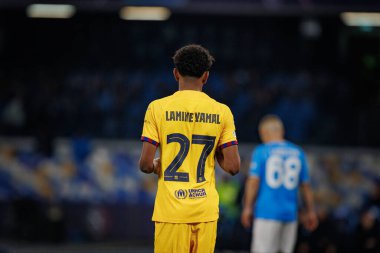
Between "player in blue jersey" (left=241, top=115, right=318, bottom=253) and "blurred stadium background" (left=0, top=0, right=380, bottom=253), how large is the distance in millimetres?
4218

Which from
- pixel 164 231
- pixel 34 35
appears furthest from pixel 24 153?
pixel 164 231

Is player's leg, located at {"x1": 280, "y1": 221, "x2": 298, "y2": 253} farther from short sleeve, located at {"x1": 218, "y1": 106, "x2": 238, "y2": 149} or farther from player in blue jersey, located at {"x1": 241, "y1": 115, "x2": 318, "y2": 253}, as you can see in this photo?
short sleeve, located at {"x1": 218, "y1": 106, "x2": 238, "y2": 149}

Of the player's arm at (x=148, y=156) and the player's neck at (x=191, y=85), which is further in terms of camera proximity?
the player's neck at (x=191, y=85)

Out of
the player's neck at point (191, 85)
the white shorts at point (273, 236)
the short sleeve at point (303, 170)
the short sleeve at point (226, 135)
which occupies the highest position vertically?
the player's neck at point (191, 85)

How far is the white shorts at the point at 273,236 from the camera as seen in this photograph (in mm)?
9000

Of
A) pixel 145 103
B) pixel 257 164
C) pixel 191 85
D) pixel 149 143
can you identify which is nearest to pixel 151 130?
pixel 149 143

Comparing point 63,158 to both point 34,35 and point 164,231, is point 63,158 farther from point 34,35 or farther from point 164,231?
point 164,231

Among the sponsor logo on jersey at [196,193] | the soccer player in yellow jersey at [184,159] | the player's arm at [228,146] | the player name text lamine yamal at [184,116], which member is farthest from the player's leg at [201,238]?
the player name text lamine yamal at [184,116]

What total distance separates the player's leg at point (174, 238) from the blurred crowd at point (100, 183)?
1057cm

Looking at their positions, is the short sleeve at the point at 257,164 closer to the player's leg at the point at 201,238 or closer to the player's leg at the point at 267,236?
the player's leg at the point at 267,236

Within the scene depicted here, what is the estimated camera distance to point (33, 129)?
17297mm

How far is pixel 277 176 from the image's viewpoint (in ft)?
29.4

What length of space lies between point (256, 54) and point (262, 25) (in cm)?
104

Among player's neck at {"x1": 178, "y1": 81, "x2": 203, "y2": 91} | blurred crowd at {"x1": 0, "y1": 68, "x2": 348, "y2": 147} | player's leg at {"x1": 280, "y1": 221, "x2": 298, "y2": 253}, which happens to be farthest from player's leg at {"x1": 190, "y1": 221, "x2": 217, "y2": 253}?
blurred crowd at {"x1": 0, "y1": 68, "x2": 348, "y2": 147}
